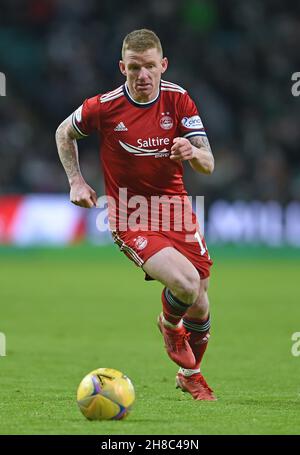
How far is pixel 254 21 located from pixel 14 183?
22.8ft

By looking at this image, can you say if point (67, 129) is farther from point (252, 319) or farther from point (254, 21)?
point (254, 21)

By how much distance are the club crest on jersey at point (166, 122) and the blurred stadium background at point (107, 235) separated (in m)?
1.84

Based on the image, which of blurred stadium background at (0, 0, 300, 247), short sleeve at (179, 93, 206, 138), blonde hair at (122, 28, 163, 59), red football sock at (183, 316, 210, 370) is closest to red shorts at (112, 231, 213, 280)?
red football sock at (183, 316, 210, 370)

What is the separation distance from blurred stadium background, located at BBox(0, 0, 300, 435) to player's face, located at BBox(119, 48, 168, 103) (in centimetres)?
207

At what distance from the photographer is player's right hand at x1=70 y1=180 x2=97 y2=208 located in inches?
279

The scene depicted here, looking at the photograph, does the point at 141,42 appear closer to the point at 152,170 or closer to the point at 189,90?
the point at 152,170

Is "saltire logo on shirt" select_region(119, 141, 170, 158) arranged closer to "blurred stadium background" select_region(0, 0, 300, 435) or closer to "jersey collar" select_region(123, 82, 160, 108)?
"jersey collar" select_region(123, 82, 160, 108)

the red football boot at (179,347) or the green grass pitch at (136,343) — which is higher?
the red football boot at (179,347)

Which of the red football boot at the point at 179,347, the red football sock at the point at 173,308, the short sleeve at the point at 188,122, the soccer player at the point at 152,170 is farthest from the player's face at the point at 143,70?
the red football boot at the point at 179,347

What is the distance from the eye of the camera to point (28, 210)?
19.9 metres

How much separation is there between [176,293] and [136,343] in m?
3.83

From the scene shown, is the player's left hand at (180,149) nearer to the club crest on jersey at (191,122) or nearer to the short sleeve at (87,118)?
the club crest on jersey at (191,122)

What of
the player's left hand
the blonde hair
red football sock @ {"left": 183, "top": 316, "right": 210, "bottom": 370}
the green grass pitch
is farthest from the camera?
red football sock @ {"left": 183, "top": 316, "right": 210, "bottom": 370}

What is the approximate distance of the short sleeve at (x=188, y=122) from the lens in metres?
7.36
